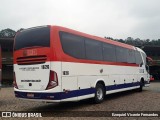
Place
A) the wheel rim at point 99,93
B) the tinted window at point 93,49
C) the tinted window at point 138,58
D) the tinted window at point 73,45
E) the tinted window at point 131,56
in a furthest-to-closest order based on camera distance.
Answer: the tinted window at point 138,58 < the tinted window at point 131,56 < the wheel rim at point 99,93 < the tinted window at point 93,49 < the tinted window at point 73,45

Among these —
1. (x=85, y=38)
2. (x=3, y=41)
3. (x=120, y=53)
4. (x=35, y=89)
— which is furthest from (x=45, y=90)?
(x=3, y=41)

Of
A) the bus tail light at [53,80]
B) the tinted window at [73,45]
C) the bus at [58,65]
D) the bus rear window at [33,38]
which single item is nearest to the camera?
A: the bus tail light at [53,80]

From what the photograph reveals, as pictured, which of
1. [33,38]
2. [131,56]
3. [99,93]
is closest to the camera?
[33,38]

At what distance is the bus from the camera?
32.6 feet

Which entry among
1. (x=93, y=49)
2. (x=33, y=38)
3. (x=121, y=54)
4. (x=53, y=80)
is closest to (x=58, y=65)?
(x=53, y=80)

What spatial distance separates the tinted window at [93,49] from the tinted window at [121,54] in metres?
2.35

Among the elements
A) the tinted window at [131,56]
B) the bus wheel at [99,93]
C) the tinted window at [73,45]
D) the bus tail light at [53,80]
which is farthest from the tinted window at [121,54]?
the bus tail light at [53,80]

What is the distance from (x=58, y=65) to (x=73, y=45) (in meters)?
1.49

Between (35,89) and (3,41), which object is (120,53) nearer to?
(35,89)

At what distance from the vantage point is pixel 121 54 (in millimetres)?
16031

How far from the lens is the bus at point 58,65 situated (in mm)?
9945

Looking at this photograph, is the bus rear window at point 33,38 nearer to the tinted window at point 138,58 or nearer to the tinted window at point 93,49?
the tinted window at point 93,49

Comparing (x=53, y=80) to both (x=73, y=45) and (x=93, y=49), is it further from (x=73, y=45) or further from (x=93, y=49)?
(x=93, y=49)

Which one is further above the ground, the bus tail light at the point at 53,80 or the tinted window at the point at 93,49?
the tinted window at the point at 93,49
